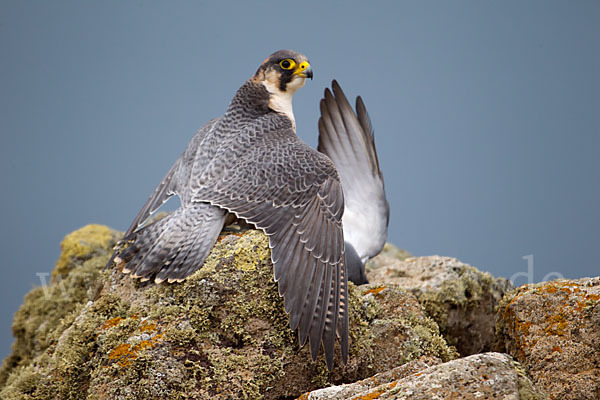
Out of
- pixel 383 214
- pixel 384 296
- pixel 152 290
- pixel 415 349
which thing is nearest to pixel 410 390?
pixel 415 349

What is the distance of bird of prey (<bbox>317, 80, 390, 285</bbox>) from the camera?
6.39 m

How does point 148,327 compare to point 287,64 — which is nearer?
point 148,327

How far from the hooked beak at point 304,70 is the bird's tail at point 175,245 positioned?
1.78m

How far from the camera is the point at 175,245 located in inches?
172

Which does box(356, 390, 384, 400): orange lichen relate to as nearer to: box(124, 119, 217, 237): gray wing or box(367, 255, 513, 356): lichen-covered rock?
box(367, 255, 513, 356): lichen-covered rock

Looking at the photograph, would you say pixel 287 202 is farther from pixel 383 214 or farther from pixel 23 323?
pixel 23 323

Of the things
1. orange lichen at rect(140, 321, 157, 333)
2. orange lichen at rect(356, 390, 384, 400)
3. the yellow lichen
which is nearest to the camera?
orange lichen at rect(356, 390, 384, 400)

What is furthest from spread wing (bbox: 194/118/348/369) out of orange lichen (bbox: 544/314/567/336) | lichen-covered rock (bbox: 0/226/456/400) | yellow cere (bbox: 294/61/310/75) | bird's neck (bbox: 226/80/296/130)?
orange lichen (bbox: 544/314/567/336)

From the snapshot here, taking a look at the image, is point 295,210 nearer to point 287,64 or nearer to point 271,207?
point 271,207

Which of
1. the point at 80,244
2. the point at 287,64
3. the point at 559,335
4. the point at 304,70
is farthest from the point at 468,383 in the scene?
the point at 80,244

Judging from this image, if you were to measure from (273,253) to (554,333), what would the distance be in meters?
2.04

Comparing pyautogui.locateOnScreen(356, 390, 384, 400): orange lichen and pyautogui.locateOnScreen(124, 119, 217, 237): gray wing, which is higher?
pyautogui.locateOnScreen(124, 119, 217, 237): gray wing

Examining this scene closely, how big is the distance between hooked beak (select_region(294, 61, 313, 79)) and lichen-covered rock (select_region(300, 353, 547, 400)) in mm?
3494

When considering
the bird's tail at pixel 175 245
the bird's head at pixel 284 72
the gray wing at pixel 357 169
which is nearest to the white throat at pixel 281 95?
the bird's head at pixel 284 72
